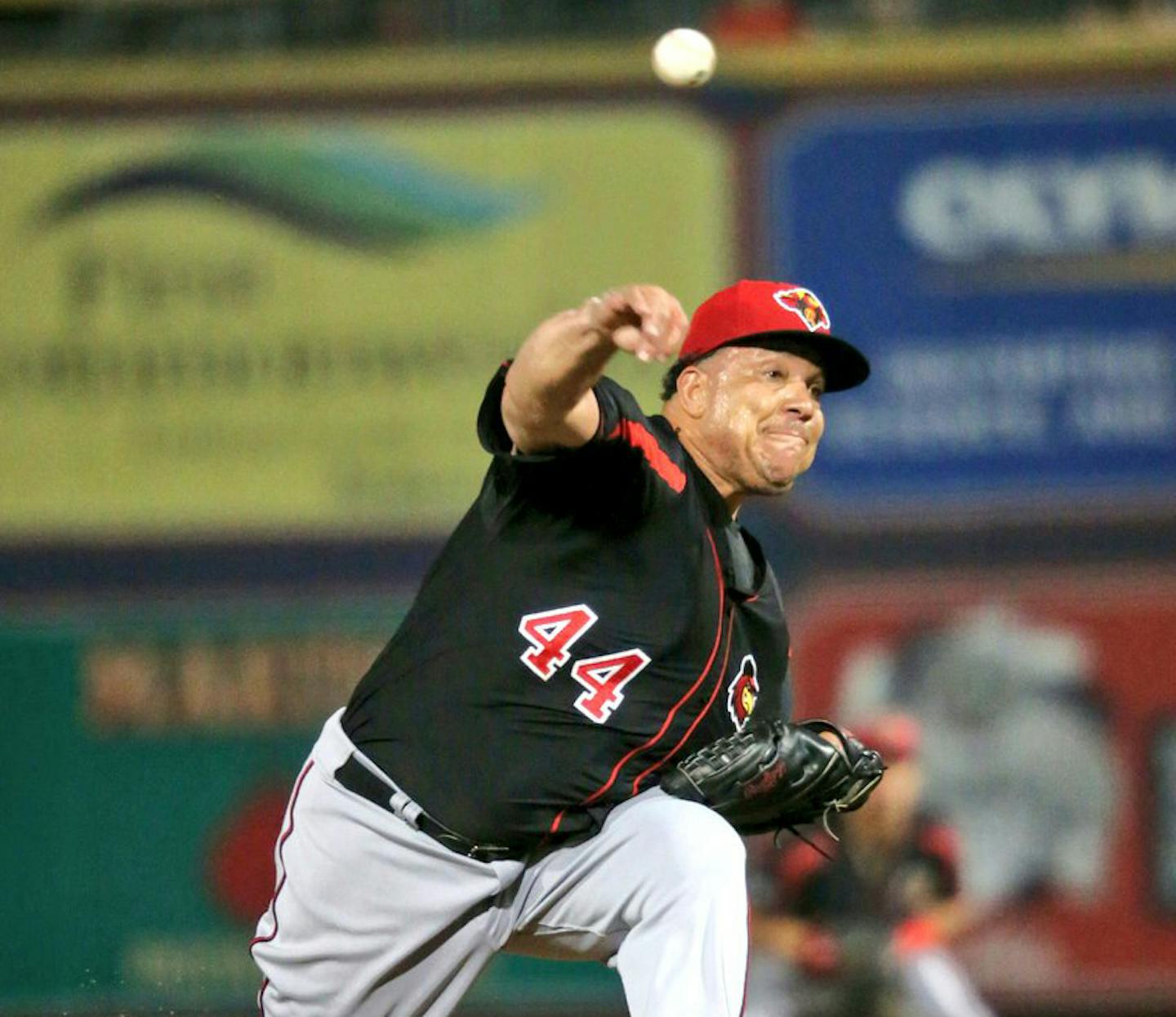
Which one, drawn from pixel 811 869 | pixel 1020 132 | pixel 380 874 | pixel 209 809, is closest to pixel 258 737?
pixel 209 809

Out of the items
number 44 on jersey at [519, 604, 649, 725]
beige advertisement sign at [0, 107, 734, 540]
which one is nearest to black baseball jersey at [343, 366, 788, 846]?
number 44 on jersey at [519, 604, 649, 725]

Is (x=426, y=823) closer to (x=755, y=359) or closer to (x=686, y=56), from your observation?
(x=755, y=359)

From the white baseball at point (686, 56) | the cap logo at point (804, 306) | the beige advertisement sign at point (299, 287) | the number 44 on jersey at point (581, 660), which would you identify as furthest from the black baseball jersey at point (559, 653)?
the beige advertisement sign at point (299, 287)

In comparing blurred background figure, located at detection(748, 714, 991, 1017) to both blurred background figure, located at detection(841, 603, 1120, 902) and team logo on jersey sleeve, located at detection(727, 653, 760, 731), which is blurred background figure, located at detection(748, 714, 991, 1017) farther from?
team logo on jersey sleeve, located at detection(727, 653, 760, 731)

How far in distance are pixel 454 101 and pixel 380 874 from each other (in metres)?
4.54

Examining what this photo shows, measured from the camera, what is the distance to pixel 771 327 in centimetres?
333

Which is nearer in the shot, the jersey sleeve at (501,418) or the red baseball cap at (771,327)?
the jersey sleeve at (501,418)

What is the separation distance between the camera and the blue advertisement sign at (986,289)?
23.6ft

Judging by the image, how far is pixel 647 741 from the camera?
326 centimetres

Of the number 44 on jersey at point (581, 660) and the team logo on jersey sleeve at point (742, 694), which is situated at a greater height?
the number 44 on jersey at point (581, 660)

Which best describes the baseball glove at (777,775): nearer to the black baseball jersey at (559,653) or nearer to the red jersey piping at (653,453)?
the black baseball jersey at (559,653)

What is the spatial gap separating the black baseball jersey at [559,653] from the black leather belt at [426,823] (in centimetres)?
2

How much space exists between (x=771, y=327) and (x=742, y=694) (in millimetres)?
619

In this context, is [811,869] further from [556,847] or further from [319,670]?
[556,847]
